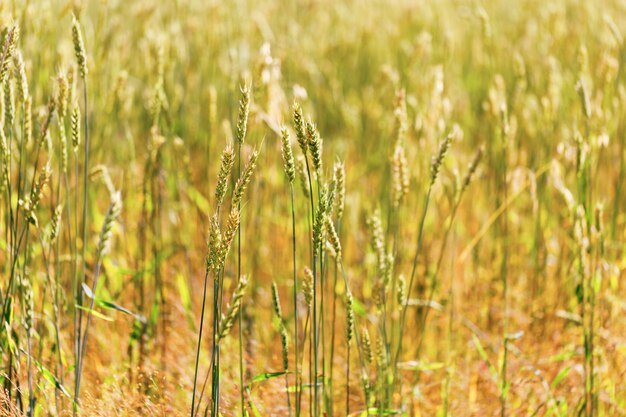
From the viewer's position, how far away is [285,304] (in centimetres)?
204

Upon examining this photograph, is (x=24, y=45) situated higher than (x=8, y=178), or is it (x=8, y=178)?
(x=24, y=45)

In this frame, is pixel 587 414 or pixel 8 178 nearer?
pixel 8 178

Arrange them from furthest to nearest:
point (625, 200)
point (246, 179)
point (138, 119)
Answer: point (138, 119) → point (625, 200) → point (246, 179)

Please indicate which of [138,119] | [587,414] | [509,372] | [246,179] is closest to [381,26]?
[138,119]

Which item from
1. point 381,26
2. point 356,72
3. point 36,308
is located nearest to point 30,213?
point 36,308

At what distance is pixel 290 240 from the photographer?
213 centimetres

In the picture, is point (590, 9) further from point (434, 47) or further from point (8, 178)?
point (8, 178)

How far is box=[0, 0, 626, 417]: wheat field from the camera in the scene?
3.90 feet

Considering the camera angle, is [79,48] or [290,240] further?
[290,240]

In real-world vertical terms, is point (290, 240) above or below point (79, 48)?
below

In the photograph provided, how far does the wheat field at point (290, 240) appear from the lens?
1.19 meters

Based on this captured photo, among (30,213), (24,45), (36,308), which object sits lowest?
(36,308)

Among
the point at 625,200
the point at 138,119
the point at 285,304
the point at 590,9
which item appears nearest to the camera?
the point at 285,304

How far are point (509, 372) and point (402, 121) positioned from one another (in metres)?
0.67
